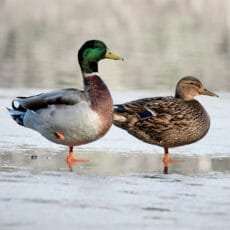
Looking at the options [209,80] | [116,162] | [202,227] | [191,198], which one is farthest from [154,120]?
[209,80]

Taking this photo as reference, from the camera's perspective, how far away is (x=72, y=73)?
17250mm

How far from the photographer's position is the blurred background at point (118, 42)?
16.6 metres

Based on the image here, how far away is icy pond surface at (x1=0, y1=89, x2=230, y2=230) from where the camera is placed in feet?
20.1

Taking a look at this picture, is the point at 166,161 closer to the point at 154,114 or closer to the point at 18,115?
the point at 154,114

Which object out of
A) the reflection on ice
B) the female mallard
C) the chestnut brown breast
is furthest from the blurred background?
the chestnut brown breast

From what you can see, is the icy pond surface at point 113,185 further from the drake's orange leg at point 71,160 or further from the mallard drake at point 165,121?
the mallard drake at point 165,121

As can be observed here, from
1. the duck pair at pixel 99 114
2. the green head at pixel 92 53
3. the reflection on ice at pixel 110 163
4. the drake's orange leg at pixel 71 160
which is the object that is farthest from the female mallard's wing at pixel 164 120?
the drake's orange leg at pixel 71 160

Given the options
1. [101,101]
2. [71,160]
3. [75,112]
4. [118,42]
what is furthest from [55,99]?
[118,42]

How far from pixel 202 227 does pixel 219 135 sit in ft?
15.1

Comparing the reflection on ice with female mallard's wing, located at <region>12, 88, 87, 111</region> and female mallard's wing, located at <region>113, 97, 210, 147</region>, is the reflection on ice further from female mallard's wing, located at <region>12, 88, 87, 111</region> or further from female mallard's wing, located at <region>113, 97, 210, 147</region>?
female mallard's wing, located at <region>12, 88, 87, 111</region>

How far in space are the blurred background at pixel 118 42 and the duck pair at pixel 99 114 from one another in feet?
18.9

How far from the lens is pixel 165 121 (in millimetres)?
9133

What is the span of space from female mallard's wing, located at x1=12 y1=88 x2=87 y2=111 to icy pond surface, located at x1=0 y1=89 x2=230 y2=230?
0.43 metres

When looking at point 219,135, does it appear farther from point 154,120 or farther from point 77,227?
point 77,227
